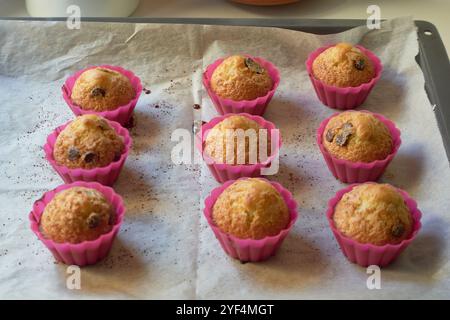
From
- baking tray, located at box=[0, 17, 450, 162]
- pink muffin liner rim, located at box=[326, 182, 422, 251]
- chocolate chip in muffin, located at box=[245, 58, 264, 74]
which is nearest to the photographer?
pink muffin liner rim, located at box=[326, 182, 422, 251]

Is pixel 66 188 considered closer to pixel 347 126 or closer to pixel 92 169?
pixel 92 169

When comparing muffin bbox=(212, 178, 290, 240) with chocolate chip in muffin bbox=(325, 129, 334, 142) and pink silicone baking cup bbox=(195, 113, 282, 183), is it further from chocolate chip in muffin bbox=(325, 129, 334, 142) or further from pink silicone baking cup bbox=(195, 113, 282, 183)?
chocolate chip in muffin bbox=(325, 129, 334, 142)

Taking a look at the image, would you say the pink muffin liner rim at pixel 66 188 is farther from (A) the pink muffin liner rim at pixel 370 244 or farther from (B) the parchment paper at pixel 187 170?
(A) the pink muffin liner rim at pixel 370 244

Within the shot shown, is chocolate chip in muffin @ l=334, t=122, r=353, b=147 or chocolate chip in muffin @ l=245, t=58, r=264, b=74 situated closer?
chocolate chip in muffin @ l=334, t=122, r=353, b=147

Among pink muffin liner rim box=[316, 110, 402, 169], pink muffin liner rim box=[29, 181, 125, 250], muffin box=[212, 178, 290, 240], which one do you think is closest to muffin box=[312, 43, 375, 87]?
pink muffin liner rim box=[316, 110, 402, 169]

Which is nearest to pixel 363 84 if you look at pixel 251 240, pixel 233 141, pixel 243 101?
pixel 243 101
